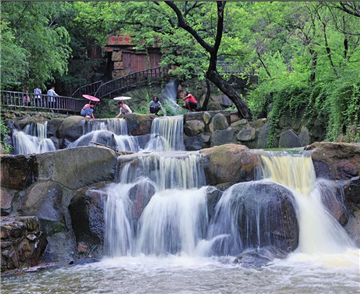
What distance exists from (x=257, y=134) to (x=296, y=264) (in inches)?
300

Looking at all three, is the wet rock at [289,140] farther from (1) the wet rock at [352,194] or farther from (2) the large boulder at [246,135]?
(1) the wet rock at [352,194]

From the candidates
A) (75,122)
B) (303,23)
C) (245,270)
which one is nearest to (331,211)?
(245,270)

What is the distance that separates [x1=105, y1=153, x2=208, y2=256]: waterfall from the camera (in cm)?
829

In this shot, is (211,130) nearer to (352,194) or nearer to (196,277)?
(352,194)

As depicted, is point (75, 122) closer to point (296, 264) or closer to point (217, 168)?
point (217, 168)

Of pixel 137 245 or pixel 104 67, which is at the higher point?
pixel 104 67

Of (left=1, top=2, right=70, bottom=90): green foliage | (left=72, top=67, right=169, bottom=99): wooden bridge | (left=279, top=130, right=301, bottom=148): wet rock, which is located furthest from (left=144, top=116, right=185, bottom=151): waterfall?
(left=72, top=67, right=169, bottom=99): wooden bridge

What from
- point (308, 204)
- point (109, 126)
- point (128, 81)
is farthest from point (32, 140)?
point (128, 81)

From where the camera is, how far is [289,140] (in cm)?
1316

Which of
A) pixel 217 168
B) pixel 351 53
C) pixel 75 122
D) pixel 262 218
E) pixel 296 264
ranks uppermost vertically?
pixel 351 53

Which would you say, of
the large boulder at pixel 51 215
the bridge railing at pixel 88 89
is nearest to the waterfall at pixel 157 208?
the large boulder at pixel 51 215

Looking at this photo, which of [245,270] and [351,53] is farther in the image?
[351,53]

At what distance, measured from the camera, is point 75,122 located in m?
15.9

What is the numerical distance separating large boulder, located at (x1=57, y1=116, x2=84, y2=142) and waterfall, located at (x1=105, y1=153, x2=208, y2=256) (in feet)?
22.0
